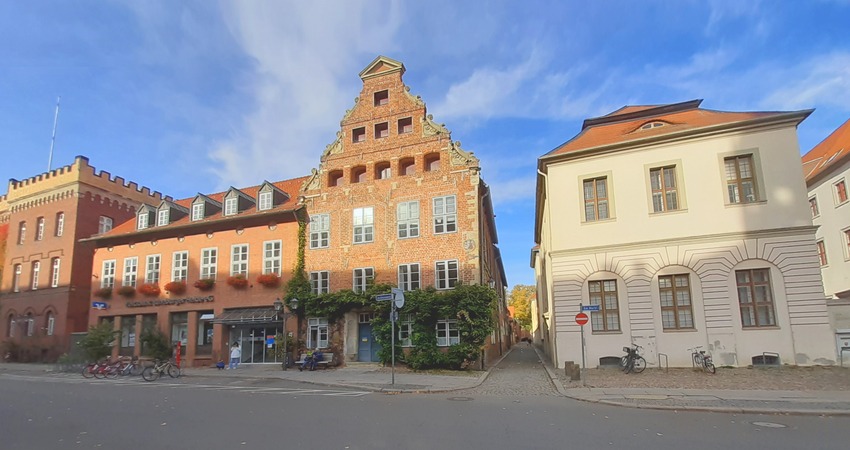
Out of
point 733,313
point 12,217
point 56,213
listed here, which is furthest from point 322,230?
point 12,217

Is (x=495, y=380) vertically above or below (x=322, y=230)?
below

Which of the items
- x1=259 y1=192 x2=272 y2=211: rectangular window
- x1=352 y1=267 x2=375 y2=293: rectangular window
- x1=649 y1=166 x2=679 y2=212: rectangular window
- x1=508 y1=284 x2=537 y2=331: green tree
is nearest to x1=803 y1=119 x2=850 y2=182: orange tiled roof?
x1=649 y1=166 x2=679 y2=212: rectangular window

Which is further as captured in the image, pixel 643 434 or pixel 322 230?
pixel 322 230

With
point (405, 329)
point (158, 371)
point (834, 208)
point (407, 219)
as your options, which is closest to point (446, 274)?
point (405, 329)

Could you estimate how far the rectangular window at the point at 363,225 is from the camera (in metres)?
25.4

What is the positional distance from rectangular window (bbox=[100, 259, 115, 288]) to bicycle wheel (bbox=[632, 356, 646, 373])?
3047cm

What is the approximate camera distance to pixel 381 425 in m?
9.01

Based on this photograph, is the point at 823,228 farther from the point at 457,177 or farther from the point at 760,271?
the point at 457,177

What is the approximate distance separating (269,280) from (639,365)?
18051mm

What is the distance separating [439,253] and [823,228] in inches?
1027

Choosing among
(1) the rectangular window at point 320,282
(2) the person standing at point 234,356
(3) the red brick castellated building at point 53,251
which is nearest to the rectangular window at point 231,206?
(1) the rectangular window at point 320,282

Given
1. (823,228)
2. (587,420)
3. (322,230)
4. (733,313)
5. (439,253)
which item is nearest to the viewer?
(587,420)

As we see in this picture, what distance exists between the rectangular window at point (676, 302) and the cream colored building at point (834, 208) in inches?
609

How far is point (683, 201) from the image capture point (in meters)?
19.3
